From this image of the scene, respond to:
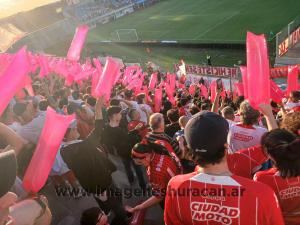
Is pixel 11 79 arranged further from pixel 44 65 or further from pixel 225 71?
pixel 225 71

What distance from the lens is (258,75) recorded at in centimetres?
304

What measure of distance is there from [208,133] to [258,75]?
102 centimetres

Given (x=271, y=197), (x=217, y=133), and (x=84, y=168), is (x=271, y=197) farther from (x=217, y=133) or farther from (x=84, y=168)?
(x=84, y=168)

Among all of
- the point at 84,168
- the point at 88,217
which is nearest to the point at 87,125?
the point at 84,168

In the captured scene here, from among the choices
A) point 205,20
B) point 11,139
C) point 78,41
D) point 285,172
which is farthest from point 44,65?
point 205,20

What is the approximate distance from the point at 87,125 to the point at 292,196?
13.7 feet

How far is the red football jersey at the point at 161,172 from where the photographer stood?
3.79 meters

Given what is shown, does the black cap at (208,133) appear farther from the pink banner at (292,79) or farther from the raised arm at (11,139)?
the pink banner at (292,79)

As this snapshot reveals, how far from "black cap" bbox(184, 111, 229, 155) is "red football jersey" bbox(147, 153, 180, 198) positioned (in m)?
1.52

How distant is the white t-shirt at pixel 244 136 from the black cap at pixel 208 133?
1881 mm

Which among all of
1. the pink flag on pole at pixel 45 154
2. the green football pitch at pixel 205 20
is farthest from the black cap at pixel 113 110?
the green football pitch at pixel 205 20

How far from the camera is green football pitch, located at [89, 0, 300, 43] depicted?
26.8 metres

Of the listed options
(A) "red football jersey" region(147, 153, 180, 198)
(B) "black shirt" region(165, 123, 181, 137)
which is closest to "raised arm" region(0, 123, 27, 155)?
(A) "red football jersey" region(147, 153, 180, 198)

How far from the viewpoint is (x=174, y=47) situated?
28.1 metres
